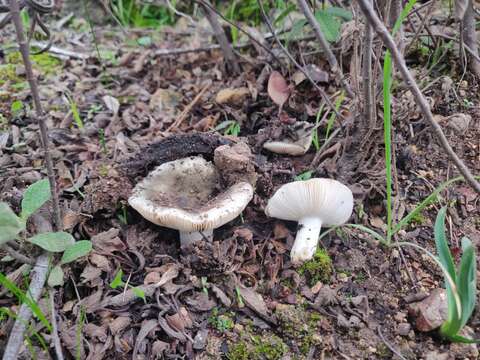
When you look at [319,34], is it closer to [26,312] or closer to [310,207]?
[310,207]

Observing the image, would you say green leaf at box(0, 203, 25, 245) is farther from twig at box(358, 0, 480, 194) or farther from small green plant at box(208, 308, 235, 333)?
twig at box(358, 0, 480, 194)

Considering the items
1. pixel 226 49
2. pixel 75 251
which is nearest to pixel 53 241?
pixel 75 251

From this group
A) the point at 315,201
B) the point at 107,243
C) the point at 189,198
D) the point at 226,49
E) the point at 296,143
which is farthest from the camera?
the point at 226,49

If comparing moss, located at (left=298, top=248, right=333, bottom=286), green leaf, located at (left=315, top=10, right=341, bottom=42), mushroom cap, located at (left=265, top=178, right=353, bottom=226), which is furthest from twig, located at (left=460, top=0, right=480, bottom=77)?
moss, located at (left=298, top=248, right=333, bottom=286)

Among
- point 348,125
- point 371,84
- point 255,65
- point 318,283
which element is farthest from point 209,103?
point 318,283

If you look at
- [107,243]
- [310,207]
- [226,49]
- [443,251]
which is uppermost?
[226,49]

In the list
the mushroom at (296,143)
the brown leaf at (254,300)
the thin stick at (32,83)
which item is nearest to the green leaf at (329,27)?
the mushroom at (296,143)
